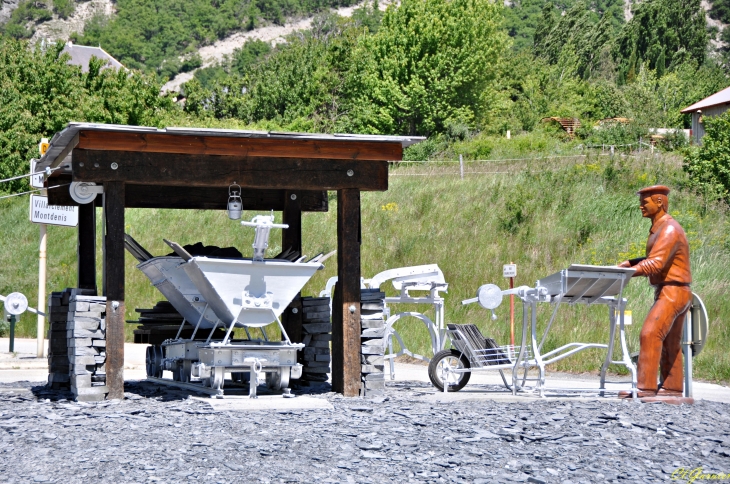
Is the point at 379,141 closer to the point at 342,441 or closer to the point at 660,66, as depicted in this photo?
the point at 342,441

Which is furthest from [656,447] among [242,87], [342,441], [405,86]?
[242,87]

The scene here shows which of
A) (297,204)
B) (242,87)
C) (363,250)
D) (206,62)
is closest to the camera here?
(297,204)

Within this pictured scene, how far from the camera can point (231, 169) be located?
11.4 m

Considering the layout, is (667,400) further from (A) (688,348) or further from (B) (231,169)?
(B) (231,169)

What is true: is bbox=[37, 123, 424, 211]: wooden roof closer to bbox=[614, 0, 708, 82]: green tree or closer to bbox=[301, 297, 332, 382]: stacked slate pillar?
bbox=[301, 297, 332, 382]: stacked slate pillar

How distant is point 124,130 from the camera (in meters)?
10.6

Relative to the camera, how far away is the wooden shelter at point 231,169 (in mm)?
10812

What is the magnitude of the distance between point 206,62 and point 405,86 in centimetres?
14314

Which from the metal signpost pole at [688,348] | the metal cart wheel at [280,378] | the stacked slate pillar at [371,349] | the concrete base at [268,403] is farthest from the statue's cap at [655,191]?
the metal cart wheel at [280,378]

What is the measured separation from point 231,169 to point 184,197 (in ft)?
8.64

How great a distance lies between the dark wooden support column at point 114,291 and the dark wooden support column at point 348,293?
246cm

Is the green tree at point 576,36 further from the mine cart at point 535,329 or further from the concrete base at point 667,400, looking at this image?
the concrete base at point 667,400

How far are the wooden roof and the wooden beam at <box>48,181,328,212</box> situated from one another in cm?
161

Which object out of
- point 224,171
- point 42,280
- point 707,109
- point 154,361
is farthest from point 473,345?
point 707,109
